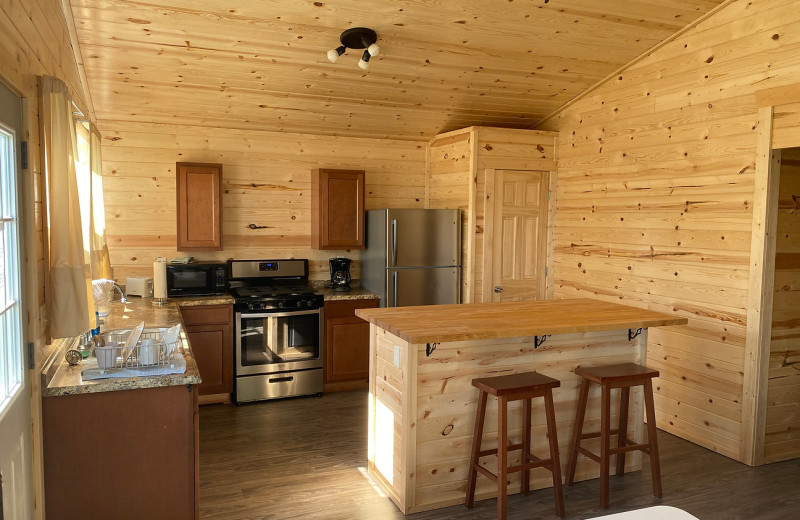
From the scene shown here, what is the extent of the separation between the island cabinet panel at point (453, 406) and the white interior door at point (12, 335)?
5.49 ft

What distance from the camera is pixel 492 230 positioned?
17.4 feet

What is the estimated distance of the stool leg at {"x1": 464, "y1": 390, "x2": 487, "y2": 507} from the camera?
10.4 ft

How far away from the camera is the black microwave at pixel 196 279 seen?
4.87 meters

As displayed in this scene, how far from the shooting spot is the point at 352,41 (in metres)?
3.88

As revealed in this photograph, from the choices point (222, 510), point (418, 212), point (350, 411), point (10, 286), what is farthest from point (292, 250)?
point (10, 286)

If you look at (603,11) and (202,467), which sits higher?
(603,11)

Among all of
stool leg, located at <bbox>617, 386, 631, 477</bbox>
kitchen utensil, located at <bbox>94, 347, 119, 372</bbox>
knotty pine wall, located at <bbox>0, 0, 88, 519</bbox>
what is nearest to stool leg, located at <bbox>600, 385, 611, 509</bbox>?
stool leg, located at <bbox>617, 386, 631, 477</bbox>

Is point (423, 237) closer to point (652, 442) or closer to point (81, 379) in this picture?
point (652, 442)

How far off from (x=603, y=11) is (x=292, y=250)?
3.24 m

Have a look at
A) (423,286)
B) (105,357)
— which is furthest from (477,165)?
(105,357)

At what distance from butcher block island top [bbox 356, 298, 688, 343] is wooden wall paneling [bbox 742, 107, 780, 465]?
0.64 m

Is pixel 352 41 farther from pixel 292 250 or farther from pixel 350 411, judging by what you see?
pixel 350 411

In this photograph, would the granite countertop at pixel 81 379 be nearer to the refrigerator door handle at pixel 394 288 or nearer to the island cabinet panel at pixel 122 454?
the island cabinet panel at pixel 122 454

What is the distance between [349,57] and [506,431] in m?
2.73
